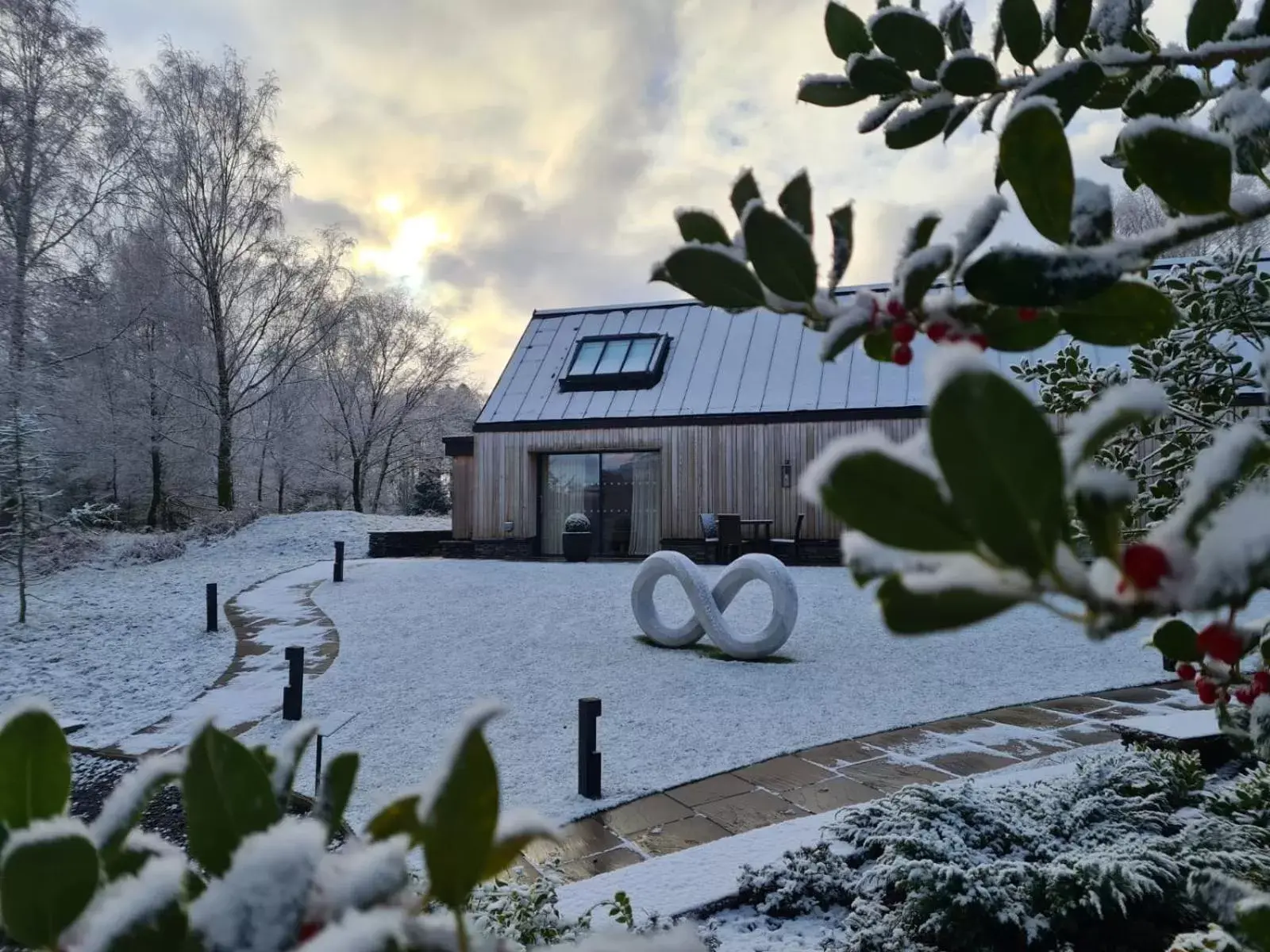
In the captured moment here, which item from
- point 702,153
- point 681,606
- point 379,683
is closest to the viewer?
point 702,153

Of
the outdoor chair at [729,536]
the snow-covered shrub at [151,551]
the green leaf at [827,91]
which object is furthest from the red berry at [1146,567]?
the snow-covered shrub at [151,551]

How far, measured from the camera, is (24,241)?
504 inches

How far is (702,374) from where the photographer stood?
14289 millimetres

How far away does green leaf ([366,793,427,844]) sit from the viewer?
45 cm

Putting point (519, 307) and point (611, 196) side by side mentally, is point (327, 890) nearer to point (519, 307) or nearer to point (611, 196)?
point (611, 196)

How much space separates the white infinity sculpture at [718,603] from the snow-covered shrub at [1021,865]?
134 inches

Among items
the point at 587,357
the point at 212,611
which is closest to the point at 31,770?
the point at 212,611

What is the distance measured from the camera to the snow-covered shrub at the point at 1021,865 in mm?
2291

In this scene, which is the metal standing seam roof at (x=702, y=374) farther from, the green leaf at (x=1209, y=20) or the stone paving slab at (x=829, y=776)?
the green leaf at (x=1209, y=20)

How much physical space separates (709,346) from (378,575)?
777 centimetres

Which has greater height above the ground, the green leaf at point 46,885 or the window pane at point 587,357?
the window pane at point 587,357

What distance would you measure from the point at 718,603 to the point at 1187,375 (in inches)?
213

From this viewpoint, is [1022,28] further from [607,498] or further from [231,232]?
[231,232]

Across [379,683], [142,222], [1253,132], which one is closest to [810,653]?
[379,683]
